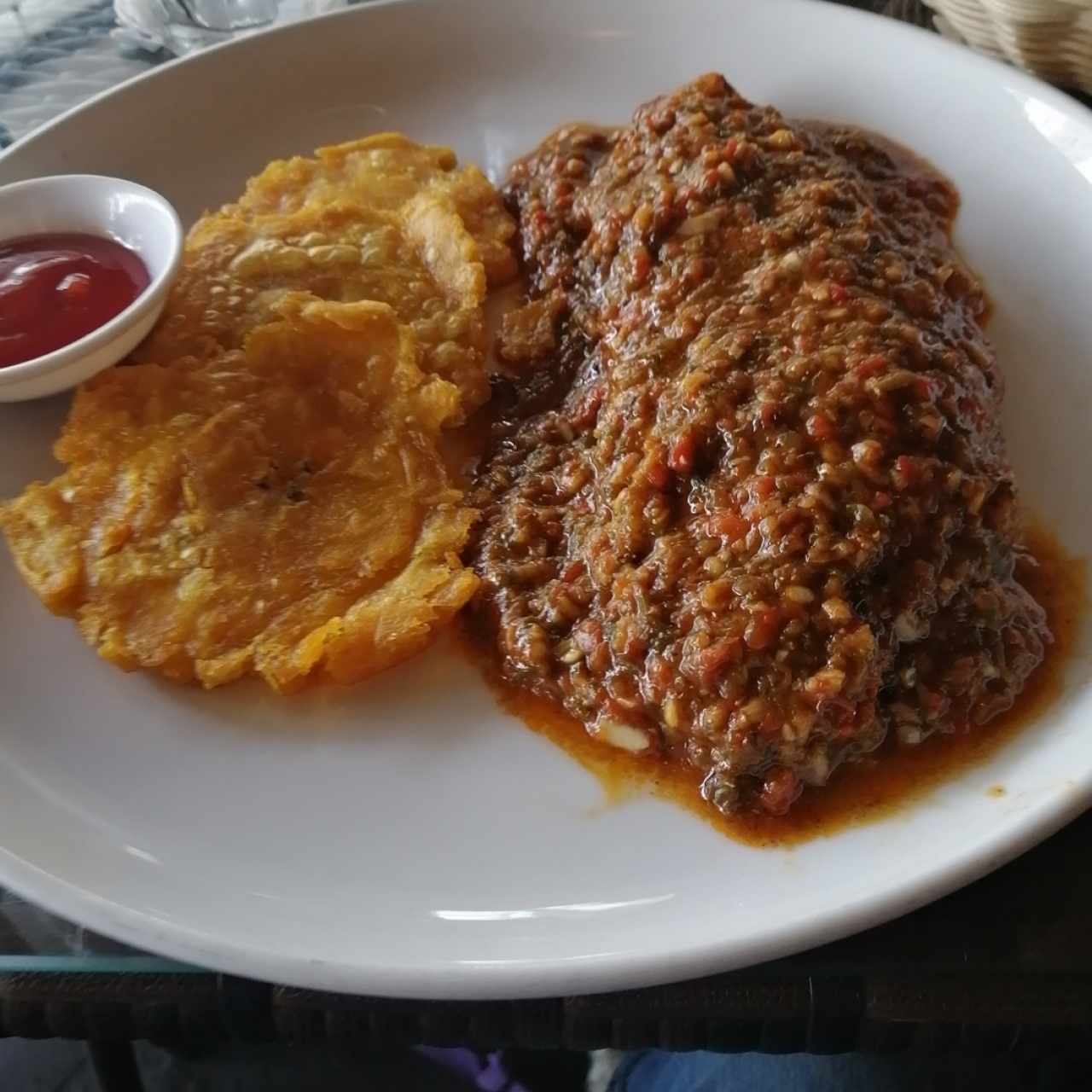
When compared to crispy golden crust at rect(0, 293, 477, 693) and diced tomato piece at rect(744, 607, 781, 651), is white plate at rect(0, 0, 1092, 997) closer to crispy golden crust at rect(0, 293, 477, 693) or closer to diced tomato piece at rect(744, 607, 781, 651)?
crispy golden crust at rect(0, 293, 477, 693)

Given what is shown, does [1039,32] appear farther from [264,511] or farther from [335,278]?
[264,511]

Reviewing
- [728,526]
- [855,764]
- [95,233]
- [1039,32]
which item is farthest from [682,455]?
[1039,32]

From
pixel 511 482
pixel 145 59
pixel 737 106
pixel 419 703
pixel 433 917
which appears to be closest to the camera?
pixel 433 917

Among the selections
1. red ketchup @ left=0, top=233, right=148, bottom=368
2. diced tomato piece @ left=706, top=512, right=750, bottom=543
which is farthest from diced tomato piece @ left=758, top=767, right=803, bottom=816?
red ketchup @ left=0, top=233, right=148, bottom=368

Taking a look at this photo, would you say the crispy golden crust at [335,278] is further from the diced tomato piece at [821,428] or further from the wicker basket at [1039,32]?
the wicker basket at [1039,32]

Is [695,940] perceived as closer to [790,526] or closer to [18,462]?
[790,526]

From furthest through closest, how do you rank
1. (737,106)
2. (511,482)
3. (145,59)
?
(145,59) < (737,106) < (511,482)

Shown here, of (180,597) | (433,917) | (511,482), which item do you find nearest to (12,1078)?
(180,597)

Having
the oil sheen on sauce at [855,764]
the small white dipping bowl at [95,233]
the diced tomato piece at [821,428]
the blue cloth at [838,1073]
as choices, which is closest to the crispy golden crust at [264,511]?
the small white dipping bowl at [95,233]
